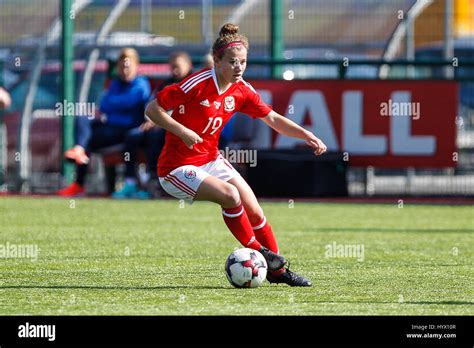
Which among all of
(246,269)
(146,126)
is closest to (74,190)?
(146,126)

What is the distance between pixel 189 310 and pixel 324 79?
11.8 m

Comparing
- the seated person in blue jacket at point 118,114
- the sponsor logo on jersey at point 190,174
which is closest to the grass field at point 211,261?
the sponsor logo on jersey at point 190,174

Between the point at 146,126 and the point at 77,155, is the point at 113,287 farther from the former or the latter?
the point at 77,155

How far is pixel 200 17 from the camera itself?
20078 mm

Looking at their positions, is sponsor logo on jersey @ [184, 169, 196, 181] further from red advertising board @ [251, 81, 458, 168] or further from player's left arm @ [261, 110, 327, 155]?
red advertising board @ [251, 81, 458, 168]

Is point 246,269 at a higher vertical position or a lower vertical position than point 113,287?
higher

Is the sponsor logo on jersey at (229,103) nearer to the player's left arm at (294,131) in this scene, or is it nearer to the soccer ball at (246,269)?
Result: the player's left arm at (294,131)

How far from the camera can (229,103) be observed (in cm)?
917

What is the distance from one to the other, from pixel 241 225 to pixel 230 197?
0.74 ft

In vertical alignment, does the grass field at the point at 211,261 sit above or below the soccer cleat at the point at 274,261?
below

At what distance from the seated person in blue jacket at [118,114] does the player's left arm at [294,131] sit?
8.54m

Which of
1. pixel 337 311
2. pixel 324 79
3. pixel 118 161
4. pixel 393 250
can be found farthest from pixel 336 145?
pixel 337 311

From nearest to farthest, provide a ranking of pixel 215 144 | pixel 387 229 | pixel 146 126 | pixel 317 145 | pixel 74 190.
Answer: pixel 317 145, pixel 215 144, pixel 387 229, pixel 146 126, pixel 74 190

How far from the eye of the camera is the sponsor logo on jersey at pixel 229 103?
916cm
